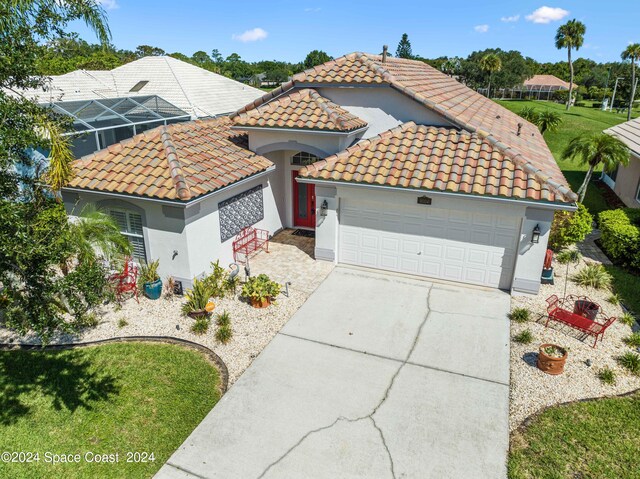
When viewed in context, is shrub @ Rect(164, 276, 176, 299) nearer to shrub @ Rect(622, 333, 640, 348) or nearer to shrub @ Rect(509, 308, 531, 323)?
shrub @ Rect(509, 308, 531, 323)

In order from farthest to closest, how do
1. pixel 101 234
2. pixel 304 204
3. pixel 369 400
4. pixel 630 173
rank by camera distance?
pixel 630 173 → pixel 304 204 → pixel 101 234 → pixel 369 400

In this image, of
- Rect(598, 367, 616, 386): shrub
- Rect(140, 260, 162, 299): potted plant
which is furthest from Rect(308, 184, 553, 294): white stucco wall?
Rect(140, 260, 162, 299): potted plant

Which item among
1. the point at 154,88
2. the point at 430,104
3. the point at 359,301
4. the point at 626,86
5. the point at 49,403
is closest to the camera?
the point at 49,403

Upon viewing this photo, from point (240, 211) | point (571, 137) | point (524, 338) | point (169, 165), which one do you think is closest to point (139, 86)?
point (240, 211)

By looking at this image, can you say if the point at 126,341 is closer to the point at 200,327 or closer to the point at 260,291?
the point at 200,327

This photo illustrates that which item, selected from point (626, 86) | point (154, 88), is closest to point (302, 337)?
point (154, 88)

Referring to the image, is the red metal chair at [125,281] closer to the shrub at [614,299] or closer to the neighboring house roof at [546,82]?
the shrub at [614,299]

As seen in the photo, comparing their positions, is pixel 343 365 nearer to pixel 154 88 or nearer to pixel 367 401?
pixel 367 401
